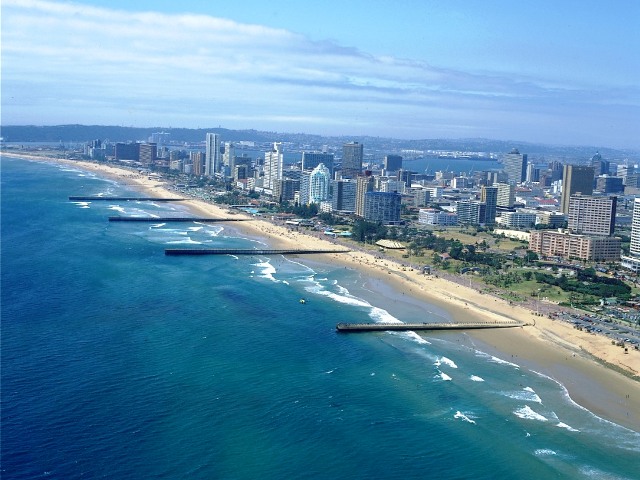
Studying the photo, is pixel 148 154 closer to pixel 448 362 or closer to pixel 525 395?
pixel 448 362

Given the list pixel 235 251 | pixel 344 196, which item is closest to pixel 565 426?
pixel 235 251

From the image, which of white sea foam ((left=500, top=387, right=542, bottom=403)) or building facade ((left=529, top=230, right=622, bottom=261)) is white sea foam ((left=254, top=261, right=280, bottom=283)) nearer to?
white sea foam ((left=500, top=387, right=542, bottom=403))

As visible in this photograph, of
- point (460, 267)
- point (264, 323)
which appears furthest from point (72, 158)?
point (264, 323)

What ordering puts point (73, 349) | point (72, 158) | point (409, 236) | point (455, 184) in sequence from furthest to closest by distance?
point (72, 158), point (455, 184), point (409, 236), point (73, 349)

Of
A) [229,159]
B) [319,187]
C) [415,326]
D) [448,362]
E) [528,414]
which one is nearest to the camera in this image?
[528,414]

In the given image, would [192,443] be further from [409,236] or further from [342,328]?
[409,236]

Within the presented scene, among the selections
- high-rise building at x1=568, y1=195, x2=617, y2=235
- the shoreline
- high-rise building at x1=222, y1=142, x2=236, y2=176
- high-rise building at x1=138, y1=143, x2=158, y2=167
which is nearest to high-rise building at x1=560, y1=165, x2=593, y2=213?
high-rise building at x1=568, y1=195, x2=617, y2=235
